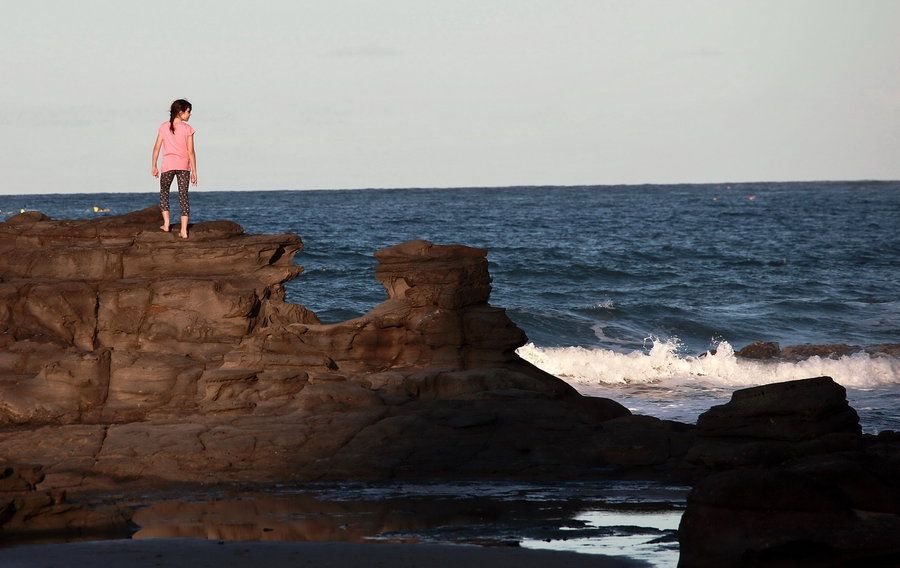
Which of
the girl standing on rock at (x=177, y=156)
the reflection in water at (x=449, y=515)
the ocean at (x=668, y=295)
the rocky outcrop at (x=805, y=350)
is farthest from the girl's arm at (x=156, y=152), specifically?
the rocky outcrop at (x=805, y=350)

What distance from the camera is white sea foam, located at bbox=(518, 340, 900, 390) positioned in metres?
25.8

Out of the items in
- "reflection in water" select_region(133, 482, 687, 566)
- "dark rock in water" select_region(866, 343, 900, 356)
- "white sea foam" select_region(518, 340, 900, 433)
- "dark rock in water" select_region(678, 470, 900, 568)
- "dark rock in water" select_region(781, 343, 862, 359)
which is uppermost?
"dark rock in water" select_region(678, 470, 900, 568)

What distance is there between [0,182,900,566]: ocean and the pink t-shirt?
642 centimetres

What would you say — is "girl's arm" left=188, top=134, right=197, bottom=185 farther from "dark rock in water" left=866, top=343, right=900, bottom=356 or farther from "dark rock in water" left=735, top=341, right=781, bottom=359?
"dark rock in water" left=866, top=343, right=900, bottom=356

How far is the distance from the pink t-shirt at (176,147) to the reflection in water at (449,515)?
6358 mm

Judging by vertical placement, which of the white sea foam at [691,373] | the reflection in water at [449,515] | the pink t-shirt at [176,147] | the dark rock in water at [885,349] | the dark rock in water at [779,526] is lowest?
the white sea foam at [691,373]

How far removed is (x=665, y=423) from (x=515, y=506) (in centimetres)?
394

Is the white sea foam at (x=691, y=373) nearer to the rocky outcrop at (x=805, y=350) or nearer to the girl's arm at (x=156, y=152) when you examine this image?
the rocky outcrop at (x=805, y=350)

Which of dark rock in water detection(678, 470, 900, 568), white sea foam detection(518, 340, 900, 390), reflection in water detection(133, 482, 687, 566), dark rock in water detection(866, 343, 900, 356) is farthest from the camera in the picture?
dark rock in water detection(866, 343, 900, 356)

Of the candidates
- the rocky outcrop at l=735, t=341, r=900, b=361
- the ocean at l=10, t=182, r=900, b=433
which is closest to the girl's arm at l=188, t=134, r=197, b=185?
the ocean at l=10, t=182, r=900, b=433

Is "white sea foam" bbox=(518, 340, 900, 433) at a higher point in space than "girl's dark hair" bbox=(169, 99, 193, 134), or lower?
lower

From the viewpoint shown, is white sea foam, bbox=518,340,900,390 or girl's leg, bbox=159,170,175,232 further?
white sea foam, bbox=518,340,900,390

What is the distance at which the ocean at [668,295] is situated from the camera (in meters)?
26.3

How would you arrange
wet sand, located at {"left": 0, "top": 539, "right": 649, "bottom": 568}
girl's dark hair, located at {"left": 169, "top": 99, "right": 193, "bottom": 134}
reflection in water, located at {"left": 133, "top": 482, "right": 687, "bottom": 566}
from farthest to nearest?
girl's dark hair, located at {"left": 169, "top": 99, "right": 193, "bottom": 134}, reflection in water, located at {"left": 133, "top": 482, "right": 687, "bottom": 566}, wet sand, located at {"left": 0, "top": 539, "right": 649, "bottom": 568}
